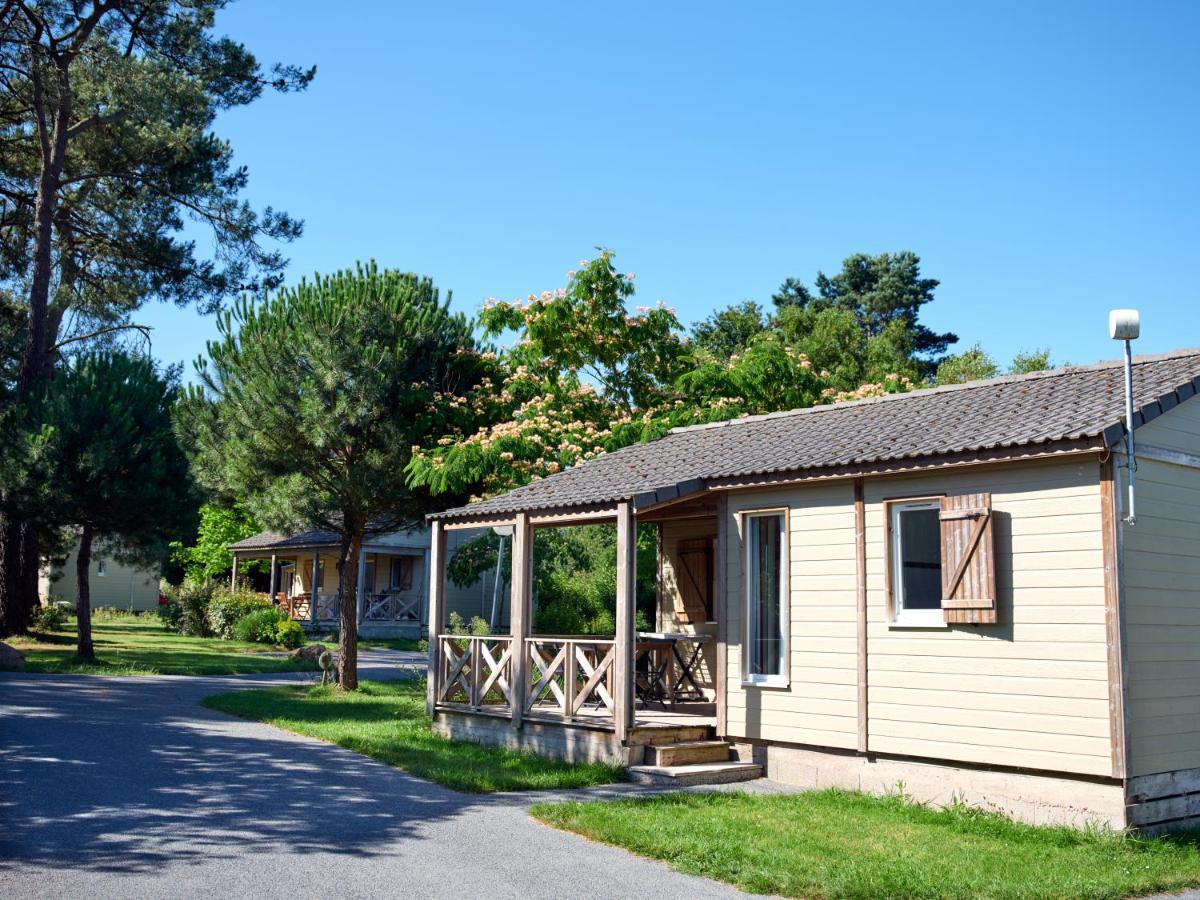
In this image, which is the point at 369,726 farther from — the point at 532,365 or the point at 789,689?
the point at 532,365

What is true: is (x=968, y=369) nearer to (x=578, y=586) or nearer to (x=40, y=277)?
(x=578, y=586)

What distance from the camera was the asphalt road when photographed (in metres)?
6.80

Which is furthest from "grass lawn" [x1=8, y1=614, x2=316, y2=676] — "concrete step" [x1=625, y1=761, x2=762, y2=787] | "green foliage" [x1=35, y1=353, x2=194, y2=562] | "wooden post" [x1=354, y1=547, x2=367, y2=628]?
"concrete step" [x1=625, y1=761, x2=762, y2=787]

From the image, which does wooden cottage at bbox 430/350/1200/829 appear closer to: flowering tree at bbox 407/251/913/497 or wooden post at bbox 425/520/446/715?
wooden post at bbox 425/520/446/715

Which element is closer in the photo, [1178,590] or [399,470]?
[1178,590]

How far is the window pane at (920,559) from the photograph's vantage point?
9961 mm

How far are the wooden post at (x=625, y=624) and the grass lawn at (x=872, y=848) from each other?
143 cm

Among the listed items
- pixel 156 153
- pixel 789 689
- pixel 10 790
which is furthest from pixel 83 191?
pixel 789 689

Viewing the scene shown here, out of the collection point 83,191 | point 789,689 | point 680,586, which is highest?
point 83,191

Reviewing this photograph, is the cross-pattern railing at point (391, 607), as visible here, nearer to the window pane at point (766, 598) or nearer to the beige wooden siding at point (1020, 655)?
the window pane at point (766, 598)

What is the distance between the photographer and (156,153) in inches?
986

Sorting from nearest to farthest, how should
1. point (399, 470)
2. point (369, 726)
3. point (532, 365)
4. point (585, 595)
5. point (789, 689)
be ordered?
1. point (789, 689)
2. point (369, 726)
3. point (399, 470)
4. point (532, 365)
5. point (585, 595)

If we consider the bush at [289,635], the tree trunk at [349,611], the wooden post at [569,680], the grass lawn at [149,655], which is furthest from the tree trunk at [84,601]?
the wooden post at [569,680]

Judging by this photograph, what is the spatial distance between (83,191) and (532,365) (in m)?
13.7
